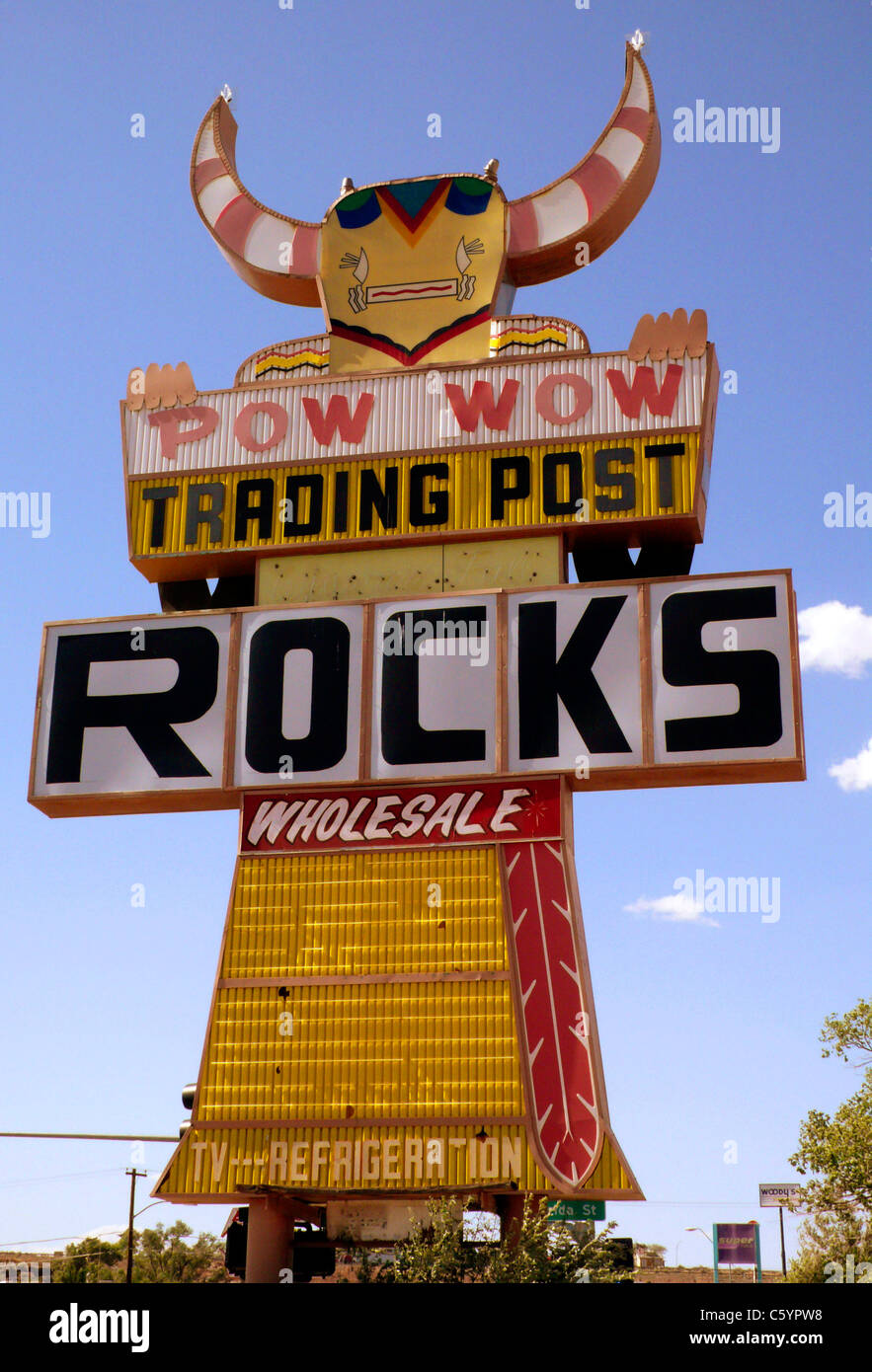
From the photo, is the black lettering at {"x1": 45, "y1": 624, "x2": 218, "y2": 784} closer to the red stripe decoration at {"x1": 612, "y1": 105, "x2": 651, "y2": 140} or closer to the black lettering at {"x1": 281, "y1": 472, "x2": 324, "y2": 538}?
the black lettering at {"x1": 281, "y1": 472, "x2": 324, "y2": 538}

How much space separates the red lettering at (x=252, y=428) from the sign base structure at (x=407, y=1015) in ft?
17.7

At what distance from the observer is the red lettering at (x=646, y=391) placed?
20641mm

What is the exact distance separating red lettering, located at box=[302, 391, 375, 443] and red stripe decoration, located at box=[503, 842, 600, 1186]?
639 centimetres

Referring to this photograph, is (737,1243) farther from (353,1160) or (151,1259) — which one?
(353,1160)

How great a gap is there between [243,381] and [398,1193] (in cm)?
1163

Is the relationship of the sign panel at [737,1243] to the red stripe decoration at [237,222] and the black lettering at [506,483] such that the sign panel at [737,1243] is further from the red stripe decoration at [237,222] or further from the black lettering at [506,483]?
the red stripe decoration at [237,222]

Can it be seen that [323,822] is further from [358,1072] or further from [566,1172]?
[566,1172]

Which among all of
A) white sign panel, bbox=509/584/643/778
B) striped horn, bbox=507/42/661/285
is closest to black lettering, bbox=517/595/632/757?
white sign panel, bbox=509/584/643/778

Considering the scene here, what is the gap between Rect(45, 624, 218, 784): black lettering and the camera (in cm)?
2070

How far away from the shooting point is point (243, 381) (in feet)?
74.2

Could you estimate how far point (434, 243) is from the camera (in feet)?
73.2

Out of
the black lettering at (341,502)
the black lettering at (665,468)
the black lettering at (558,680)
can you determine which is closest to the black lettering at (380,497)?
the black lettering at (341,502)
